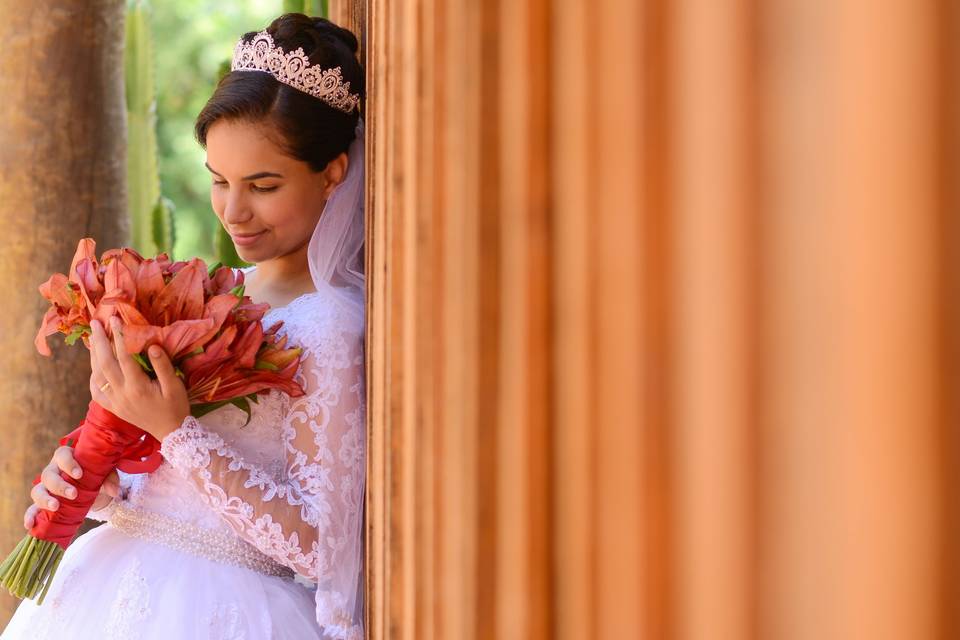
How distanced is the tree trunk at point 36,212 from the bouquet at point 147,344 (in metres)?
1.17

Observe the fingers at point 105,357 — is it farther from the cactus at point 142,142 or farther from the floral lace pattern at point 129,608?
the cactus at point 142,142

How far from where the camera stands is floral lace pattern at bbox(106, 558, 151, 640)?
2193 millimetres

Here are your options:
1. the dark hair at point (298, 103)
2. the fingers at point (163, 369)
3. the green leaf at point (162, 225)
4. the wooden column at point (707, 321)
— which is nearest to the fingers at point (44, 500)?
the fingers at point (163, 369)

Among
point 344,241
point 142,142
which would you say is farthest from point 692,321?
point 142,142

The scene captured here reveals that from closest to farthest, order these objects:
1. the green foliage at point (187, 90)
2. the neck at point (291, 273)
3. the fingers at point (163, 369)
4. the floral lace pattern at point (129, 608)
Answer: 1. the fingers at point (163, 369)
2. the floral lace pattern at point (129, 608)
3. the neck at point (291, 273)
4. the green foliage at point (187, 90)

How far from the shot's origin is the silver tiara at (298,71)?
240 centimetres

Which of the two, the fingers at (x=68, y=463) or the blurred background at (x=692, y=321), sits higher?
the blurred background at (x=692, y=321)

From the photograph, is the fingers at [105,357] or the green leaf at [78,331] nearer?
the fingers at [105,357]

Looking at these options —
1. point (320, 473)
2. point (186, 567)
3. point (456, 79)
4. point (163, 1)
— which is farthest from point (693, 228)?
point (163, 1)

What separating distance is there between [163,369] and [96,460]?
322 millimetres

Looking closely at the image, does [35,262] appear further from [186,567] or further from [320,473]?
[320,473]

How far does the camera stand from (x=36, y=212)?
3441 mm

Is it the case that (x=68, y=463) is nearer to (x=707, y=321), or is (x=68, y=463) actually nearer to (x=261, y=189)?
(x=261, y=189)

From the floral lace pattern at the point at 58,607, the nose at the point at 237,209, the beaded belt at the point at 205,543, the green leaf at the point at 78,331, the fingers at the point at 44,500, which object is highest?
the nose at the point at 237,209
